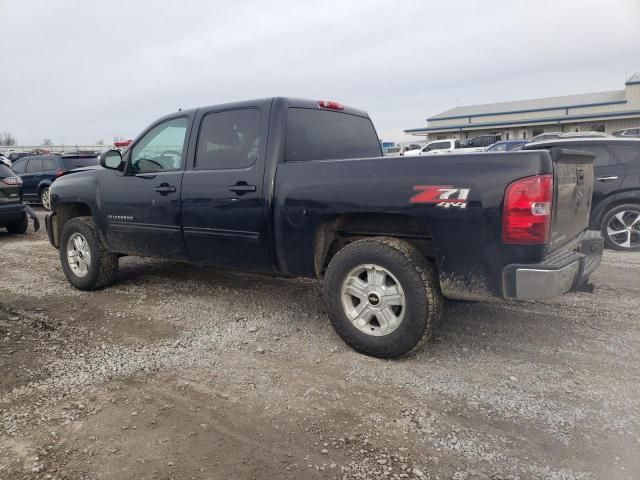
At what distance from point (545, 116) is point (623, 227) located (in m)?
36.4

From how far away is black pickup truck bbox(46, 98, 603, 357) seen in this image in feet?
9.97

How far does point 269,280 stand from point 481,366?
299 cm

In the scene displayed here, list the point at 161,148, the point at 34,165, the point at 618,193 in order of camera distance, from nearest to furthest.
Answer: the point at 161,148
the point at 618,193
the point at 34,165

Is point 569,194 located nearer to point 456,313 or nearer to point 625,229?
point 456,313

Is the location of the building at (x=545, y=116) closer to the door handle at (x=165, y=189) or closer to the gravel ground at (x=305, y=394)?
the gravel ground at (x=305, y=394)

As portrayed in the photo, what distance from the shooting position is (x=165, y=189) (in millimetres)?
4648

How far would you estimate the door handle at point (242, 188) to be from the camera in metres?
4.02

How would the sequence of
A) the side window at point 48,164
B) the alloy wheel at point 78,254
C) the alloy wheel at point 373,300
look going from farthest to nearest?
1. the side window at point 48,164
2. the alloy wheel at point 78,254
3. the alloy wheel at point 373,300

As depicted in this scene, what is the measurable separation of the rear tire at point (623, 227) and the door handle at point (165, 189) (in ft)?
20.2

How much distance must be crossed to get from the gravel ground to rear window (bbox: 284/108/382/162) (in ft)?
4.93

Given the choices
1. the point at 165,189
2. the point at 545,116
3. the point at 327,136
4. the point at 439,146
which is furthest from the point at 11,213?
the point at 545,116

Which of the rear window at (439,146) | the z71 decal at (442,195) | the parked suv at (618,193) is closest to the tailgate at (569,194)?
the z71 decal at (442,195)

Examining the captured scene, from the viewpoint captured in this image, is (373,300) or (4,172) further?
(4,172)

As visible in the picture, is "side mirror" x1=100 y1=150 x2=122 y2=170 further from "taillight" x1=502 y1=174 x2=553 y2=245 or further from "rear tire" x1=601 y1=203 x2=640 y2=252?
"rear tire" x1=601 y1=203 x2=640 y2=252
